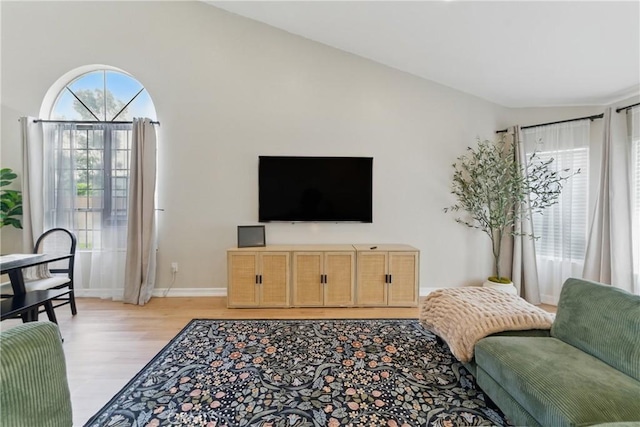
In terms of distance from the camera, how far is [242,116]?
11.6 ft

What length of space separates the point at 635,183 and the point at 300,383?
3.94 m

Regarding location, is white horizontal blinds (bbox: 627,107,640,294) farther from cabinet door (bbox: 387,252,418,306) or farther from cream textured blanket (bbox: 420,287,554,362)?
cabinet door (bbox: 387,252,418,306)

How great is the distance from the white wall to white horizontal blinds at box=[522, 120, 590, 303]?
0.58 metres

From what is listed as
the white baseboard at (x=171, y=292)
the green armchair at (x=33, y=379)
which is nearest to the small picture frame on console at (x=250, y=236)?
the white baseboard at (x=171, y=292)

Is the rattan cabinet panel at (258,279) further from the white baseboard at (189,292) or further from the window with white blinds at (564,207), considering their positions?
the window with white blinds at (564,207)

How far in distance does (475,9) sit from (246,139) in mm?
2800

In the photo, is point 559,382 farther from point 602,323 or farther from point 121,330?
point 121,330

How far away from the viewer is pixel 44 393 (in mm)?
985

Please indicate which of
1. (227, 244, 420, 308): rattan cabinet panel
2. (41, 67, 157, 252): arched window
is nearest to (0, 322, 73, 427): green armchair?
(227, 244, 420, 308): rattan cabinet panel

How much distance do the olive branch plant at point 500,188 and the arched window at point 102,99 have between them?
4.37 metres

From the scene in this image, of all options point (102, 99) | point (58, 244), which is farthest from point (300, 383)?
point (102, 99)

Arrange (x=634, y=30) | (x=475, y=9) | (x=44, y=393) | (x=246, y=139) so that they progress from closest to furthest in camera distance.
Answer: (x=44, y=393) → (x=634, y=30) → (x=475, y=9) → (x=246, y=139)

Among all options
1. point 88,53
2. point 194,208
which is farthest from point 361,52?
point 88,53

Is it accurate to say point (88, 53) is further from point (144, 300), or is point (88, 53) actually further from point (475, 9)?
point (475, 9)
